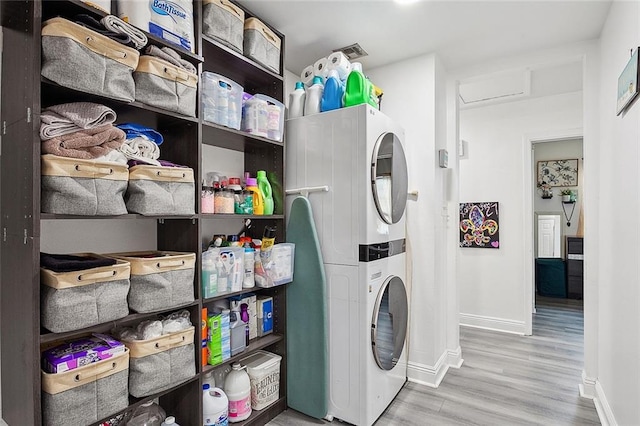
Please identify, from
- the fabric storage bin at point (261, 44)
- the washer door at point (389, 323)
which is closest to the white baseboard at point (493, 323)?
the washer door at point (389, 323)

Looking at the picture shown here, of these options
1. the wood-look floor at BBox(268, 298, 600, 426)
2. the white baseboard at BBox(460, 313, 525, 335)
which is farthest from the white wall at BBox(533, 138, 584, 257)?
the wood-look floor at BBox(268, 298, 600, 426)

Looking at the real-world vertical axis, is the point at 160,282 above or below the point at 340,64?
below

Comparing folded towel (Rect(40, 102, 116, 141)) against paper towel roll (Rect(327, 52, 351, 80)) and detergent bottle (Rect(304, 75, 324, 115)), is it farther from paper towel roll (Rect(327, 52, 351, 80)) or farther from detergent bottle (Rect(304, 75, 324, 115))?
paper towel roll (Rect(327, 52, 351, 80))

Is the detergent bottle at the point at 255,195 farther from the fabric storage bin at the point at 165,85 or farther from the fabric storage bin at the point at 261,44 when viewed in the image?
the fabric storage bin at the point at 261,44

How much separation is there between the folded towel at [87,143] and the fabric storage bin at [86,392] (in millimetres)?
777

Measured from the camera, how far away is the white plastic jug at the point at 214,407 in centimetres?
179

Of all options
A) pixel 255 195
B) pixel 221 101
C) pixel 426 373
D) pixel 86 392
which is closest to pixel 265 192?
pixel 255 195

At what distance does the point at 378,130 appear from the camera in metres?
2.16

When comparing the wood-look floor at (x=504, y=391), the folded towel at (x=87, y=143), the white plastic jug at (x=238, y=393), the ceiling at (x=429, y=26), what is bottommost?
the wood-look floor at (x=504, y=391)

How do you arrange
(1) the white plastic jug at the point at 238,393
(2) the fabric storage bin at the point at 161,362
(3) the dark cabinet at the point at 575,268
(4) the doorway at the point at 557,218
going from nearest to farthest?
(2) the fabric storage bin at the point at 161,362 < (1) the white plastic jug at the point at 238,393 < (3) the dark cabinet at the point at 575,268 < (4) the doorway at the point at 557,218

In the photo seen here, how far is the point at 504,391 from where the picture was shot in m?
2.51

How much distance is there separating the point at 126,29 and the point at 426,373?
281 centimetres

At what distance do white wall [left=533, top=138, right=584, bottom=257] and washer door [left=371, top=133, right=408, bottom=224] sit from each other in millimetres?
4796

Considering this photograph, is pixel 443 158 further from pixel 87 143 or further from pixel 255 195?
pixel 87 143
